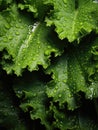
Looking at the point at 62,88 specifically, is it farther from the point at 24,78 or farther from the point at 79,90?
the point at 24,78

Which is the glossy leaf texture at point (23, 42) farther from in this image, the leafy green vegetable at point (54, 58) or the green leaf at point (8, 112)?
the green leaf at point (8, 112)

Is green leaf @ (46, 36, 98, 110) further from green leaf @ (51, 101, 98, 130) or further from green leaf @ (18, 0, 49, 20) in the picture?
green leaf @ (18, 0, 49, 20)

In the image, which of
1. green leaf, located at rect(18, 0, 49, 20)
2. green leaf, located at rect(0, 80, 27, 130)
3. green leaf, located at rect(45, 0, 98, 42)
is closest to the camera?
green leaf, located at rect(45, 0, 98, 42)

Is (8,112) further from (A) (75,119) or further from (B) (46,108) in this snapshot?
(A) (75,119)

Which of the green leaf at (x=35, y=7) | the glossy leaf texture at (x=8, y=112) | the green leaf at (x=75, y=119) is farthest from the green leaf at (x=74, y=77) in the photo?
the glossy leaf texture at (x=8, y=112)

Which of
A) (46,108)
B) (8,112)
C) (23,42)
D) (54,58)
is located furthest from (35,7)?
(8,112)

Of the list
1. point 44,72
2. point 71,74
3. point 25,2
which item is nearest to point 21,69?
point 44,72

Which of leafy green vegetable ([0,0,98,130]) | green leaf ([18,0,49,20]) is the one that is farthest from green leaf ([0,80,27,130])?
green leaf ([18,0,49,20])
